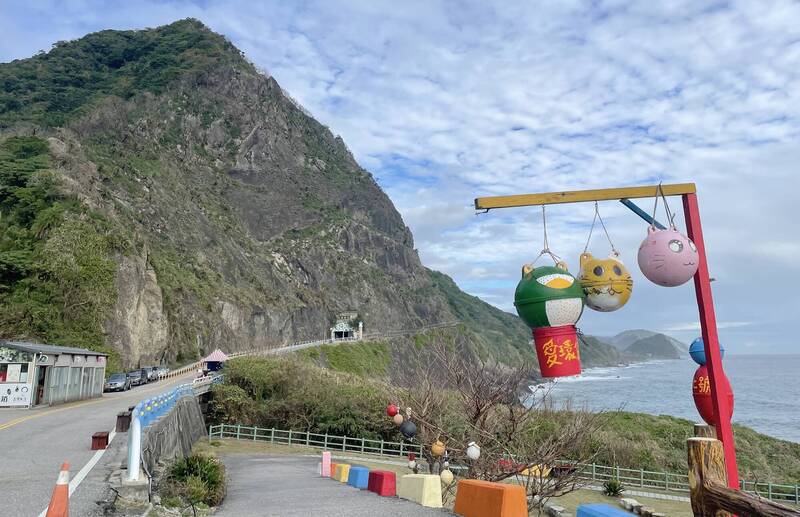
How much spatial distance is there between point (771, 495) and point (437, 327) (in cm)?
8273

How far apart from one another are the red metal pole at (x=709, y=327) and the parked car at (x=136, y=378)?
120 ft

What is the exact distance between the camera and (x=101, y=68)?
11381cm

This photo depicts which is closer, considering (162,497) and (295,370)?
(162,497)

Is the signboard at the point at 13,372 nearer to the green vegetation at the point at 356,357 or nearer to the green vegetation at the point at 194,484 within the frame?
the green vegetation at the point at 194,484

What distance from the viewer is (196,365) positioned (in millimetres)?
49312

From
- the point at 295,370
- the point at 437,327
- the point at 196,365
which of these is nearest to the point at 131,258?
the point at 196,365

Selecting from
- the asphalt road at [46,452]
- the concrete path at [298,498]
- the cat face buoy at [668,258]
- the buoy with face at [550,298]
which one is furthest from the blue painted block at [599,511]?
the asphalt road at [46,452]

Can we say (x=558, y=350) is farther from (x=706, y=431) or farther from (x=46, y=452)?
(x=46, y=452)

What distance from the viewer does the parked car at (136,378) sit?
35603 millimetres

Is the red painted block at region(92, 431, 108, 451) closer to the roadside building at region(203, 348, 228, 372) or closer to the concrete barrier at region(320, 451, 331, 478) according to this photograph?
the concrete barrier at region(320, 451, 331, 478)

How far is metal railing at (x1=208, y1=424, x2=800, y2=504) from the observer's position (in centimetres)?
2430

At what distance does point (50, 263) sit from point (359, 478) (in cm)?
3366

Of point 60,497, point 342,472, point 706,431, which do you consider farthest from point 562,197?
point 342,472

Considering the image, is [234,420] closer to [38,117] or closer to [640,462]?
[640,462]
